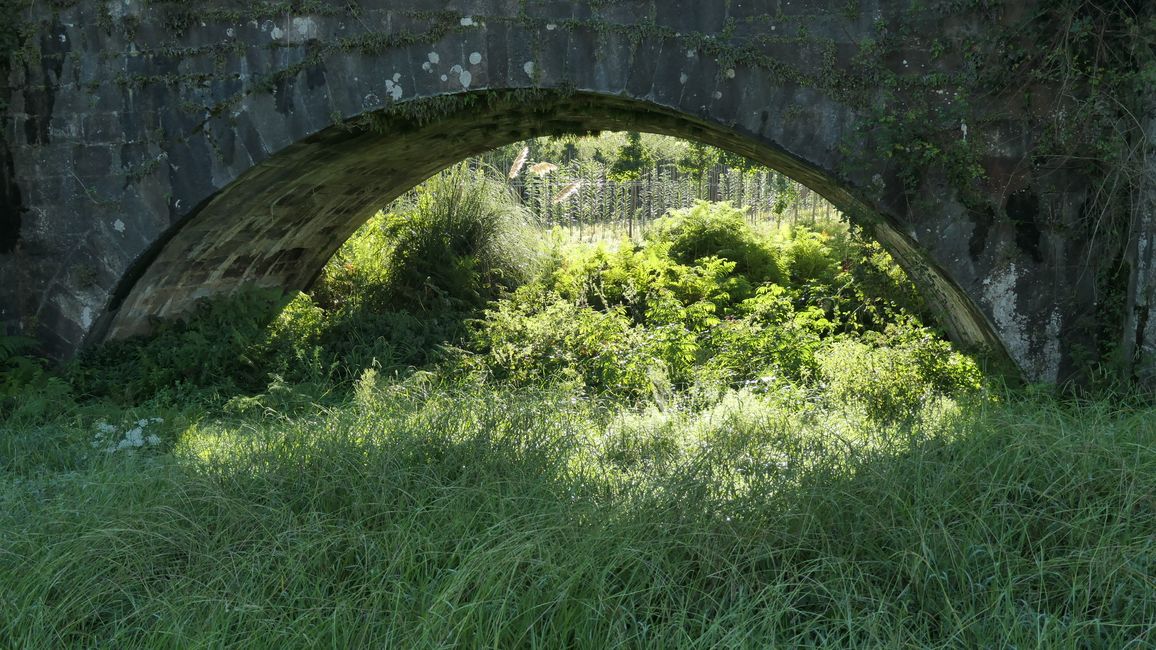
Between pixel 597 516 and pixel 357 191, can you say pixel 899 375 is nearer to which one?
pixel 597 516

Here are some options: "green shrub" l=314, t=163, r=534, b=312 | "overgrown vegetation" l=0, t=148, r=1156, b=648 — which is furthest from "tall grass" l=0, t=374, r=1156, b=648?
"green shrub" l=314, t=163, r=534, b=312

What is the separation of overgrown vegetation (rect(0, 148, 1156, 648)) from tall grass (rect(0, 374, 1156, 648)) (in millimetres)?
12

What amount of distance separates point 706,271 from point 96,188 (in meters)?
5.34

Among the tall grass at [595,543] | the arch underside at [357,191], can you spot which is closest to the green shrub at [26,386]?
the arch underside at [357,191]

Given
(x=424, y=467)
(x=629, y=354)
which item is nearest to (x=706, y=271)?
(x=629, y=354)

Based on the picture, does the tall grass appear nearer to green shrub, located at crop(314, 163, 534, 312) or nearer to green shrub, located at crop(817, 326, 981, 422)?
green shrub, located at crop(817, 326, 981, 422)

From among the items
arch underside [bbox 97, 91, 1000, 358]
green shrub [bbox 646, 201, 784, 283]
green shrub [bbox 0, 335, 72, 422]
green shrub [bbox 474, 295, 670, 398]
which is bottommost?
green shrub [bbox 0, 335, 72, 422]

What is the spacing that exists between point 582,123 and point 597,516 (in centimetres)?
420

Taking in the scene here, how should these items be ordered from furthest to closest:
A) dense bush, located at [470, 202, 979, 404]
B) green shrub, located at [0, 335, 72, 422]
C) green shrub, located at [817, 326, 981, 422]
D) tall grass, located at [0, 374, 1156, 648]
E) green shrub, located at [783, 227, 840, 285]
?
green shrub, located at [783, 227, 840, 285]
green shrub, located at [0, 335, 72, 422]
dense bush, located at [470, 202, 979, 404]
green shrub, located at [817, 326, 981, 422]
tall grass, located at [0, 374, 1156, 648]

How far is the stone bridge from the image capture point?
203 inches

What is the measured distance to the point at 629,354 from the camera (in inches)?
259

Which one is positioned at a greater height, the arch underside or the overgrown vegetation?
the arch underside

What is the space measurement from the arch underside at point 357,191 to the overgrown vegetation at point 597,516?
81 cm

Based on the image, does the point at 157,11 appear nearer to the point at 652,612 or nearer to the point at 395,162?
the point at 395,162
